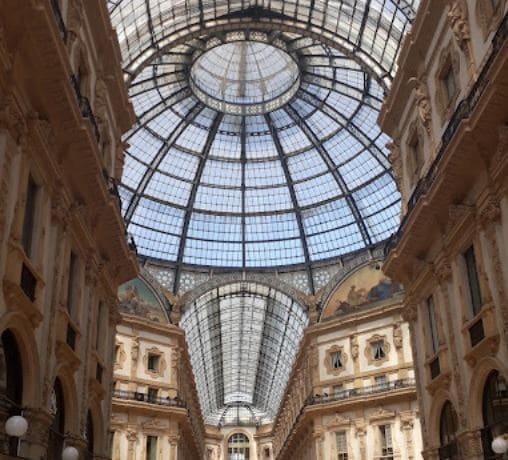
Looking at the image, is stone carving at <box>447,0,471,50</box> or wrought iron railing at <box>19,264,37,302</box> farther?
stone carving at <box>447,0,471,50</box>

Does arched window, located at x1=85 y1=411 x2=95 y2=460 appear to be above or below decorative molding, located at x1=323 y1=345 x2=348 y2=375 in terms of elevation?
below

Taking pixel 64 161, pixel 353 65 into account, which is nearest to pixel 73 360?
pixel 64 161

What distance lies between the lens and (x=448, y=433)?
76.7 ft

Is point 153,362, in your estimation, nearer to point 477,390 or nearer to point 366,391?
point 366,391

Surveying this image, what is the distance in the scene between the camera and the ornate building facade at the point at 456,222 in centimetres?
1825

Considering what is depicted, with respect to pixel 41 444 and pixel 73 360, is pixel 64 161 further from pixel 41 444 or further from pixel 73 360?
pixel 41 444

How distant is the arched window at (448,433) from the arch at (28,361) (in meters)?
13.0

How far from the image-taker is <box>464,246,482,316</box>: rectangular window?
2055 centimetres

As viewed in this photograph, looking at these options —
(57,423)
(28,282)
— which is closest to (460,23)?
(28,282)

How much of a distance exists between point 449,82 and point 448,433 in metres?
11.8

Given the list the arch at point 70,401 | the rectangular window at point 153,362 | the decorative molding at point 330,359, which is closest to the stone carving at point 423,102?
the arch at point 70,401

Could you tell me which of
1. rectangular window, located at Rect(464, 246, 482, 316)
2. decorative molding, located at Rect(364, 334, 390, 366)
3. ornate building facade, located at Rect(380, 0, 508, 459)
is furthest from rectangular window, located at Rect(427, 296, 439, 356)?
decorative molding, located at Rect(364, 334, 390, 366)

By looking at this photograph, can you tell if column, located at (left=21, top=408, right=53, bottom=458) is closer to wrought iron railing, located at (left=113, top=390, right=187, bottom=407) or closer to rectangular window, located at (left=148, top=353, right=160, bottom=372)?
wrought iron railing, located at (left=113, top=390, right=187, bottom=407)

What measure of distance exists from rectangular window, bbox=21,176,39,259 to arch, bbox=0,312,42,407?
2.10 m
